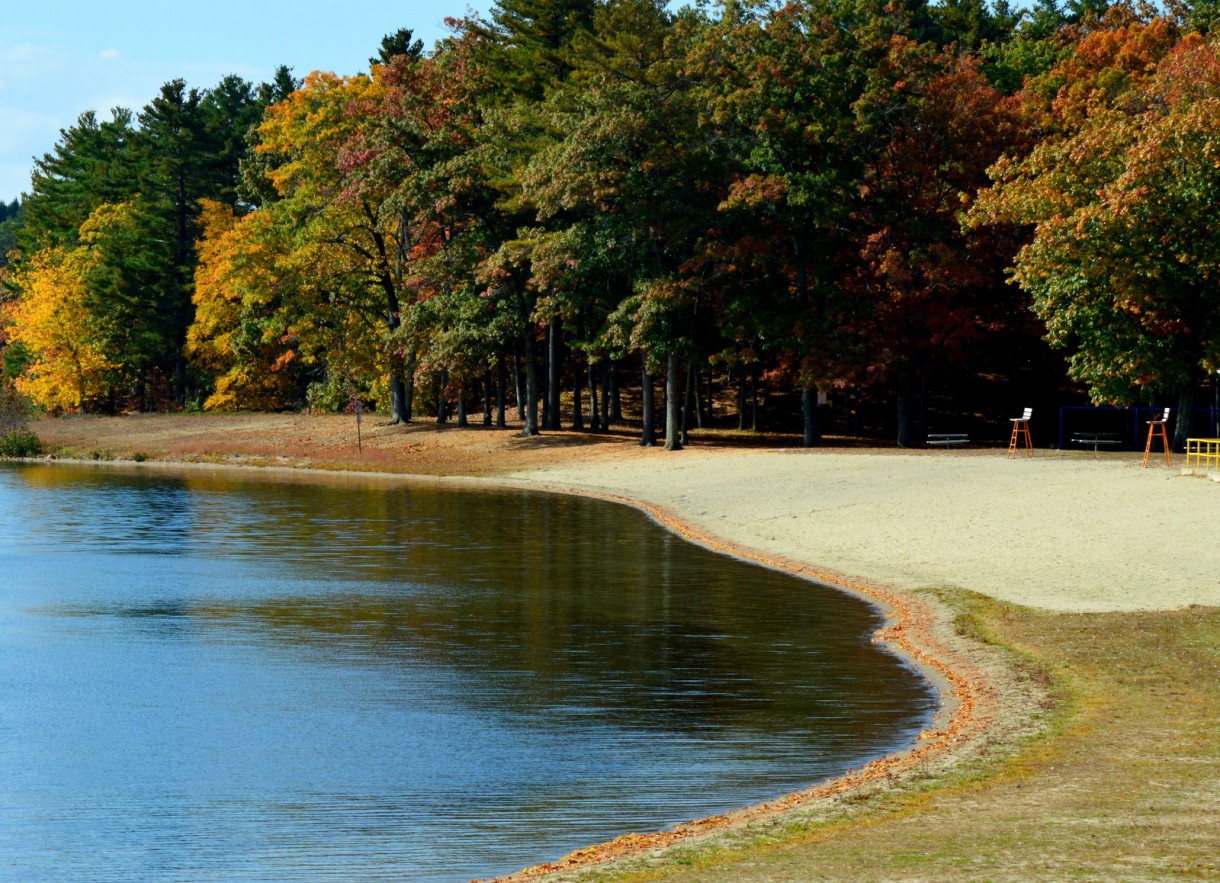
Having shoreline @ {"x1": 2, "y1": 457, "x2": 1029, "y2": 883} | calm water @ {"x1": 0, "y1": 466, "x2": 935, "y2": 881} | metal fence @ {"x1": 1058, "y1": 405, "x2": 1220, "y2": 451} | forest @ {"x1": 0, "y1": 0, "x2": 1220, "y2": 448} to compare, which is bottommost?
calm water @ {"x1": 0, "y1": 466, "x2": 935, "y2": 881}

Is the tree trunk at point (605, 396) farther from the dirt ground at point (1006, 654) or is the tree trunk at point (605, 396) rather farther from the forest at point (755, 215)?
the dirt ground at point (1006, 654)

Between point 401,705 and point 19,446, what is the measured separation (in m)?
60.5

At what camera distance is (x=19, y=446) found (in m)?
69.0

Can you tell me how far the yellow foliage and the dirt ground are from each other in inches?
2142

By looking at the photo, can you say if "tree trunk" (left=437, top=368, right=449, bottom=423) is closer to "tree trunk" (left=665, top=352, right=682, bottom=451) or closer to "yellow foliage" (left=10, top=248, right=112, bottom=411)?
"tree trunk" (left=665, top=352, right=682, bottom=451)

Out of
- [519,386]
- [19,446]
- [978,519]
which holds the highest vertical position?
[519,386]

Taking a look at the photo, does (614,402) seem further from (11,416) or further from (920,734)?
(920,734)

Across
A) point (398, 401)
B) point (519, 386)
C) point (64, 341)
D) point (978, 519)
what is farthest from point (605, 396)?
point (64, 341)

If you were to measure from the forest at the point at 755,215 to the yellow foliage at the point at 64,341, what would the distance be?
17.3 meters

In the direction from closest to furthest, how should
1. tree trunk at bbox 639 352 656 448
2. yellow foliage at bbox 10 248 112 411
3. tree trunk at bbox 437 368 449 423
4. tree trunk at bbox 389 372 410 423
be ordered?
1. tree trunk at bbox 639 352 656 448
2. tree trunk at bbox 437 368 449 423
3. tree trunk at bbox 389 372 410 423
4. yellow foliage at bbox 10 248 112 411

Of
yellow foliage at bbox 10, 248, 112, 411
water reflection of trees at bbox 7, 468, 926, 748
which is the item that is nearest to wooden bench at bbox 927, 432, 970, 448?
water reflection of trees at bbox 7, 468, 926, 748

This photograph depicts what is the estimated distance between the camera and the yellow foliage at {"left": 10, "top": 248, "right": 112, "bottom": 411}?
91.5 metres

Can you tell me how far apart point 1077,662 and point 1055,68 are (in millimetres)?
49912

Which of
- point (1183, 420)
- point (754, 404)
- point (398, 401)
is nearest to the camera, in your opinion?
point (1183, 420)
